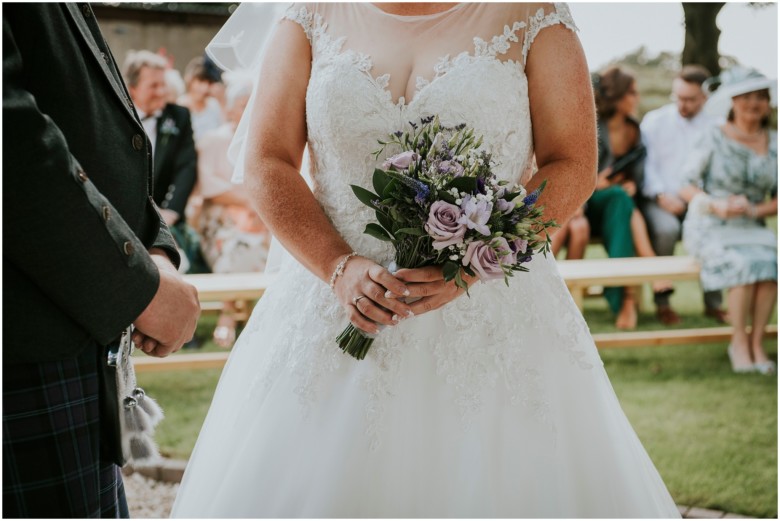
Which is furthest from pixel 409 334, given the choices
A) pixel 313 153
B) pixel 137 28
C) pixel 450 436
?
pixel 137 28

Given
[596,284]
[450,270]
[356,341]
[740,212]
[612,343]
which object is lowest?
[612,343]

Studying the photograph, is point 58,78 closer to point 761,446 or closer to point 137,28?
point 761,446

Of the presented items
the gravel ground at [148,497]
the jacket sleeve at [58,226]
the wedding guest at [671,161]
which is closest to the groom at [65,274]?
the jacket sleeve at [58,226]

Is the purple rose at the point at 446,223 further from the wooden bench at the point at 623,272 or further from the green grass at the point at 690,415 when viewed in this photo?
the wooden bench at the point at 623,272

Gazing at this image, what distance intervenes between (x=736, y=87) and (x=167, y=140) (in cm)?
504

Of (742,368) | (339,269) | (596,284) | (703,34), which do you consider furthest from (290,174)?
(703,34)

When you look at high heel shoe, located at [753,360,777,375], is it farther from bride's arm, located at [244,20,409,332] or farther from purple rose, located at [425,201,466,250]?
purple rose, located at [425,201,466,250]

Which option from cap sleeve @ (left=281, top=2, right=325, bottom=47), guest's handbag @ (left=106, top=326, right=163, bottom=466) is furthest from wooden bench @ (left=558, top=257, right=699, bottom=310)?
guest's handbag @ (left=106, top=326, right=163, bottom=466)

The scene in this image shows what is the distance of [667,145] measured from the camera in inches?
292

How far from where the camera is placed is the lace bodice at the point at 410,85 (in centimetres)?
205

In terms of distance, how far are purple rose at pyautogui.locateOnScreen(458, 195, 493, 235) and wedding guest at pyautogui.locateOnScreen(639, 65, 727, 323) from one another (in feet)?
20.1

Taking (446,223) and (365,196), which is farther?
(365,196)

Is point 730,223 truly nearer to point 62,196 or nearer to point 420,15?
point 420,15

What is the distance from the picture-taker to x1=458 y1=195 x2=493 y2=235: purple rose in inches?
64.1
